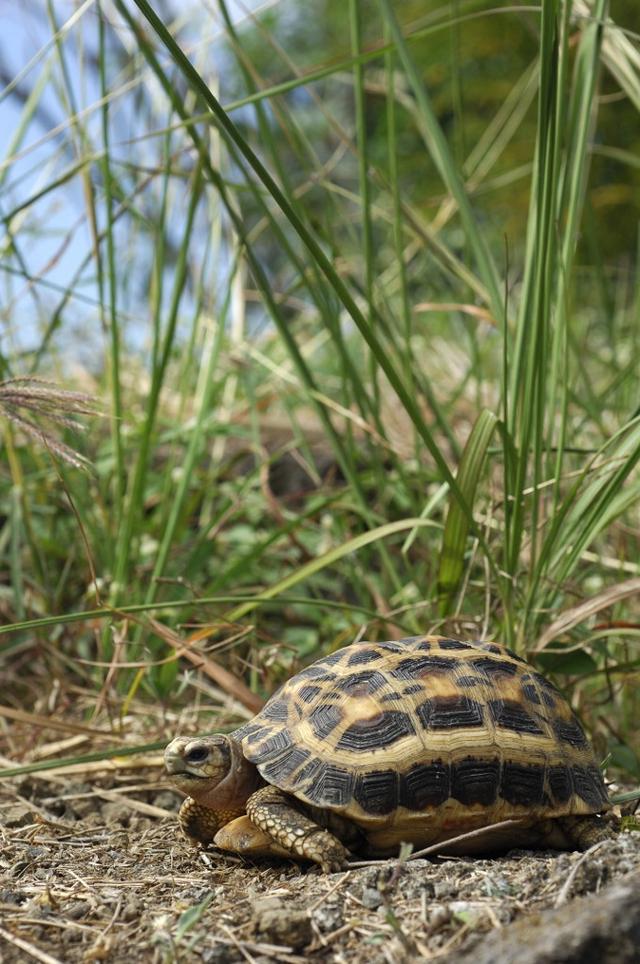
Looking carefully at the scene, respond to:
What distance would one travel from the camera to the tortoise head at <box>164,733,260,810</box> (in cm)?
168

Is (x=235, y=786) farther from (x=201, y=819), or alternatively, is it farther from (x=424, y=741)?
(x=424, y=741)

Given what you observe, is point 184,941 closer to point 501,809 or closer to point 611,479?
point 501,809

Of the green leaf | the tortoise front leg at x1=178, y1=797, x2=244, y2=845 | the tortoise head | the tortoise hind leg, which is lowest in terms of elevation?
the tortoise hind leg

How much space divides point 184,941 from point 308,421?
3.30m

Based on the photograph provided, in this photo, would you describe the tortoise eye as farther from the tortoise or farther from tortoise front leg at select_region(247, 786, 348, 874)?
tortoise front leg at select_region(247, 786, 348, 874)

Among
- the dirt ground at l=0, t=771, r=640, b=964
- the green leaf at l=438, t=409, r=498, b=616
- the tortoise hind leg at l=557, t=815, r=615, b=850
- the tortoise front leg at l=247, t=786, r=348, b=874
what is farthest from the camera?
the green leaf at l=438, t=409, r=498, b=616

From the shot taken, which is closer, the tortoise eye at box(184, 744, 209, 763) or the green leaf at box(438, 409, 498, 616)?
the tortoise eye at box(184, 744, 209, 763)

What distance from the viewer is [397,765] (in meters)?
1.58

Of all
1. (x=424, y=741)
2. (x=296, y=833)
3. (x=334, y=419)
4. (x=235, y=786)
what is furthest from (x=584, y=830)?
(x=334, y=419)

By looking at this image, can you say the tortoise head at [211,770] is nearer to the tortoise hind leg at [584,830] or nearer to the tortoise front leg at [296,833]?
the tortoise front leg at [296,833]

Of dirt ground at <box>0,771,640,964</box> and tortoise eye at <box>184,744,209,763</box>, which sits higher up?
tortoise eye at <box>184,744,209,763</box>

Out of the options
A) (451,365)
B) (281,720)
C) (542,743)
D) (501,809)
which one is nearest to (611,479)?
(542,743)

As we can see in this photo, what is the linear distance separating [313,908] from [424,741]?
36cm

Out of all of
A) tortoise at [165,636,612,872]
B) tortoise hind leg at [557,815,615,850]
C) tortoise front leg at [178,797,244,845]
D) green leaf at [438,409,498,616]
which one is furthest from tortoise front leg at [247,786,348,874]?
green leaf at [438,409,498,616]
